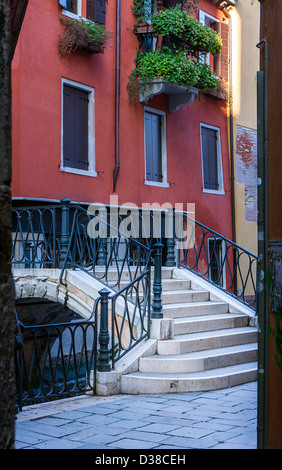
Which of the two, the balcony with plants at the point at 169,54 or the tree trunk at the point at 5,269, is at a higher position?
the balcony with plants at the point at 169,54

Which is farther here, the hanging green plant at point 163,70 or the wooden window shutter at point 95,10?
the hanging green plant at point 163,70

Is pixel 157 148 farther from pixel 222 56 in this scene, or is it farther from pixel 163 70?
pixel 222 56

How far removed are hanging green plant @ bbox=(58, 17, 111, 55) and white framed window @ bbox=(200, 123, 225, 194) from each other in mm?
4748

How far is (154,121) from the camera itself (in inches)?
587

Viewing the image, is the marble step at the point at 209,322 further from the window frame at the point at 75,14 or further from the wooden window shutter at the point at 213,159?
the wooden window shutter at the point at 213,159

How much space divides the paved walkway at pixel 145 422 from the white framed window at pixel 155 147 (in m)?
7.83

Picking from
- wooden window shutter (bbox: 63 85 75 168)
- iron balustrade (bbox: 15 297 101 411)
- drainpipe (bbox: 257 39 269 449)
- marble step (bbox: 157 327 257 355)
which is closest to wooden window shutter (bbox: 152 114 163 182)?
wooden window shutter (bbox: 63 85 75 168)

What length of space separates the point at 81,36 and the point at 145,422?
8745 millimetres

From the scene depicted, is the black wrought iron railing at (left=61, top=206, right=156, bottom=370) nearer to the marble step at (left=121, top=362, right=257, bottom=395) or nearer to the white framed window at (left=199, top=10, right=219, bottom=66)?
the marble step at (left=121, top=362, right=257, bottom=395)

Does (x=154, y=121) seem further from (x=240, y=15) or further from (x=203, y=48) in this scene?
(x=240, y=15)


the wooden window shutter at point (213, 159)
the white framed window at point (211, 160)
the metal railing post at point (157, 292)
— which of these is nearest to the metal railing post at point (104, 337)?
the metal railing post at point (157, 292)

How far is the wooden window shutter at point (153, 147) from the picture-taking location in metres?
14.5
